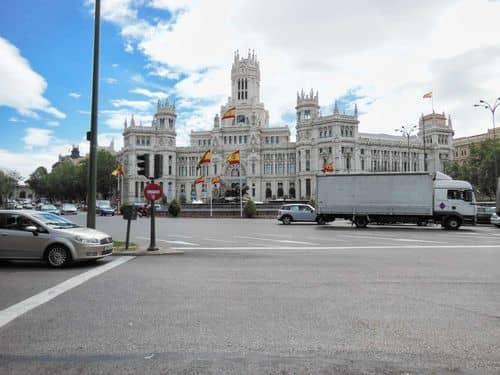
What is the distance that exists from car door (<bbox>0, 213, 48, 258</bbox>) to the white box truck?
70.1 feet

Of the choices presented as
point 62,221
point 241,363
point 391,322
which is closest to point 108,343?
point 241,363

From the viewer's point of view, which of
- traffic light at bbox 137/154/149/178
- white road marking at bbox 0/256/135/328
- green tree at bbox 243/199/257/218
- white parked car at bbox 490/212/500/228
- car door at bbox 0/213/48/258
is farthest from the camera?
green tree at bbox 243/199/257/218

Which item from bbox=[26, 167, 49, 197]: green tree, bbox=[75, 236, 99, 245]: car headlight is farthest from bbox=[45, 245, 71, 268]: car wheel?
bbox=[26, 167, 49, 197]: green tree

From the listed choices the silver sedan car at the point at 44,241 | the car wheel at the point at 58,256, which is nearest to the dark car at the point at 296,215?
the silver sedan car at the point at 44,241

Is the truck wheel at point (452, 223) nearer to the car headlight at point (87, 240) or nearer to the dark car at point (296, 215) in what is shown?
the dark car at point (296, 215)

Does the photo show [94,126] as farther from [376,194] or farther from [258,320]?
[376,194]

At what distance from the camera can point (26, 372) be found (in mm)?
4078

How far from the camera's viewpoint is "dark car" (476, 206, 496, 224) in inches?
1271

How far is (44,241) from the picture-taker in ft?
35.4

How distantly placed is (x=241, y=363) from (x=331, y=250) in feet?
34.9

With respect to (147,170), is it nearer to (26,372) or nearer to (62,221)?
(62,221)

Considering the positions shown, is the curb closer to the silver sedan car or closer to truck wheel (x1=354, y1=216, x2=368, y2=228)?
the silver sedan car

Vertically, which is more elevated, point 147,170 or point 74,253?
point 147,170

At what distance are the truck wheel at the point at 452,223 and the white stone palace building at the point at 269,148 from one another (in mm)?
78001
